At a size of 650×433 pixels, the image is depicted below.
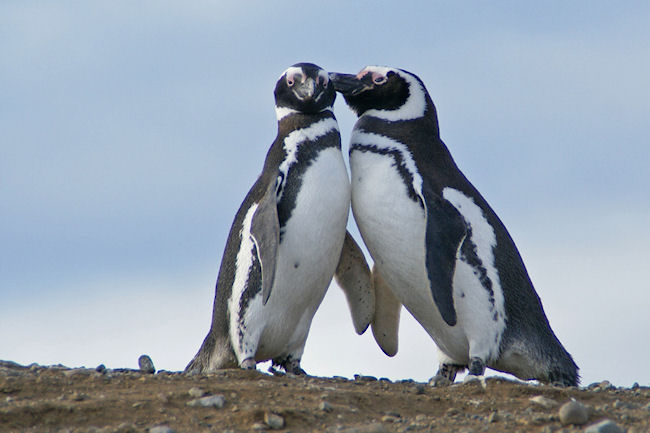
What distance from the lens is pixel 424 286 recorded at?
6074mm

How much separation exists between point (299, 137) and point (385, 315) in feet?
5.08

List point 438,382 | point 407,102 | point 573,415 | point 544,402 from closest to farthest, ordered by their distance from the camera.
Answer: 1. point 573,415
2. point 544,402
3. point 438,382
4. point 407,102

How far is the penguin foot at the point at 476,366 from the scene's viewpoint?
5910 mm

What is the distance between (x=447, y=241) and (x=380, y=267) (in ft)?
2.04

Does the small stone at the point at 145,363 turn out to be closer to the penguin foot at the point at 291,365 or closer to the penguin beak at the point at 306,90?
the penguin foot at the point at 291,365

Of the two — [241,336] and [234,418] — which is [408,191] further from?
[234,418]

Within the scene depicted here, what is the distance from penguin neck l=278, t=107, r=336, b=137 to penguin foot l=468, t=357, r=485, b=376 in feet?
6.18

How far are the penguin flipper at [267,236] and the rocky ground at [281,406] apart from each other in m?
0.69

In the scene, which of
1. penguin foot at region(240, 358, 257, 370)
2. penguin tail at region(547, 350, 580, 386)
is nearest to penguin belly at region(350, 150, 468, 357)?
penguin tail at region(547, 350, 580, 386)

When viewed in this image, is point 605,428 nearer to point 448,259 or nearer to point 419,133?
point 448,259

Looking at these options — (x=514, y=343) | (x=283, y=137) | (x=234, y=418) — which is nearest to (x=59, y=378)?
(x=234, y=418)

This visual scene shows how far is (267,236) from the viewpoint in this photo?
573cm

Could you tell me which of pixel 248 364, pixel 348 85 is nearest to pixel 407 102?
pixel 348 85

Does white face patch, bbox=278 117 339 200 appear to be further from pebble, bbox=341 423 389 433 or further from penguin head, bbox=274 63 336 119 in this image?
pebble, bbox=341 423 389 433
